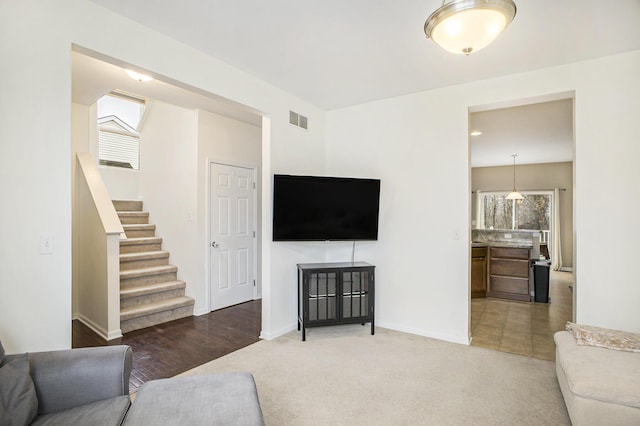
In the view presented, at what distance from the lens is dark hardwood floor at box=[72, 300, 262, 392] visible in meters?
2.94

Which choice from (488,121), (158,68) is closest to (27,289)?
(158,68)

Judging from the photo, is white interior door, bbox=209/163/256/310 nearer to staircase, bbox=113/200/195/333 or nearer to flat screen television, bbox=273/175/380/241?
staircase, bbox=113/200/195/333

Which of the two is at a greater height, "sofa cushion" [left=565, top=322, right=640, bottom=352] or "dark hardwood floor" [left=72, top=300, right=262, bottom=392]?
"sofa cushion" [left=565, top=322, right=640, bottom=352]

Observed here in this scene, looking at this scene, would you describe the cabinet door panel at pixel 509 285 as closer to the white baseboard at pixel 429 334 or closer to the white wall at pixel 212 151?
the white baseboard at pixel 429 334

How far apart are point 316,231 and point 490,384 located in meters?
2.11

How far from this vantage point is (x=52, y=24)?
202 centimetres

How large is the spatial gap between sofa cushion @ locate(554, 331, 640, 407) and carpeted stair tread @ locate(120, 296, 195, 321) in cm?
402

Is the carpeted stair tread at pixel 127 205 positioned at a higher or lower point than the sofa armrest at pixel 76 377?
higher

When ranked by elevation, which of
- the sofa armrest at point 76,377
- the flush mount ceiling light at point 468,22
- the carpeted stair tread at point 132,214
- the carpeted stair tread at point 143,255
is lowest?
the sofa armrest at point 76,377

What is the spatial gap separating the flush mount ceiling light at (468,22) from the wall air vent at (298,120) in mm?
2323

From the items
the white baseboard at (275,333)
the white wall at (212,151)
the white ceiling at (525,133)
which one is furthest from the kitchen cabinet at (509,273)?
the white wall at (212,151)

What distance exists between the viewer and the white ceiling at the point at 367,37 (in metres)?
2.23

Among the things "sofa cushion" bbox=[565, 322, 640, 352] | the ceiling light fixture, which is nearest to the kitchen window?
"sofa cushion" bbox=[565, 322, 640, 352]

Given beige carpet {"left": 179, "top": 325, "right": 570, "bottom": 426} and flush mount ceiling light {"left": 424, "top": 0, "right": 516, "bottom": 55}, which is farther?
beige carpet {"left": 179, "top": 325, "right": 570, "bottom": 426}
